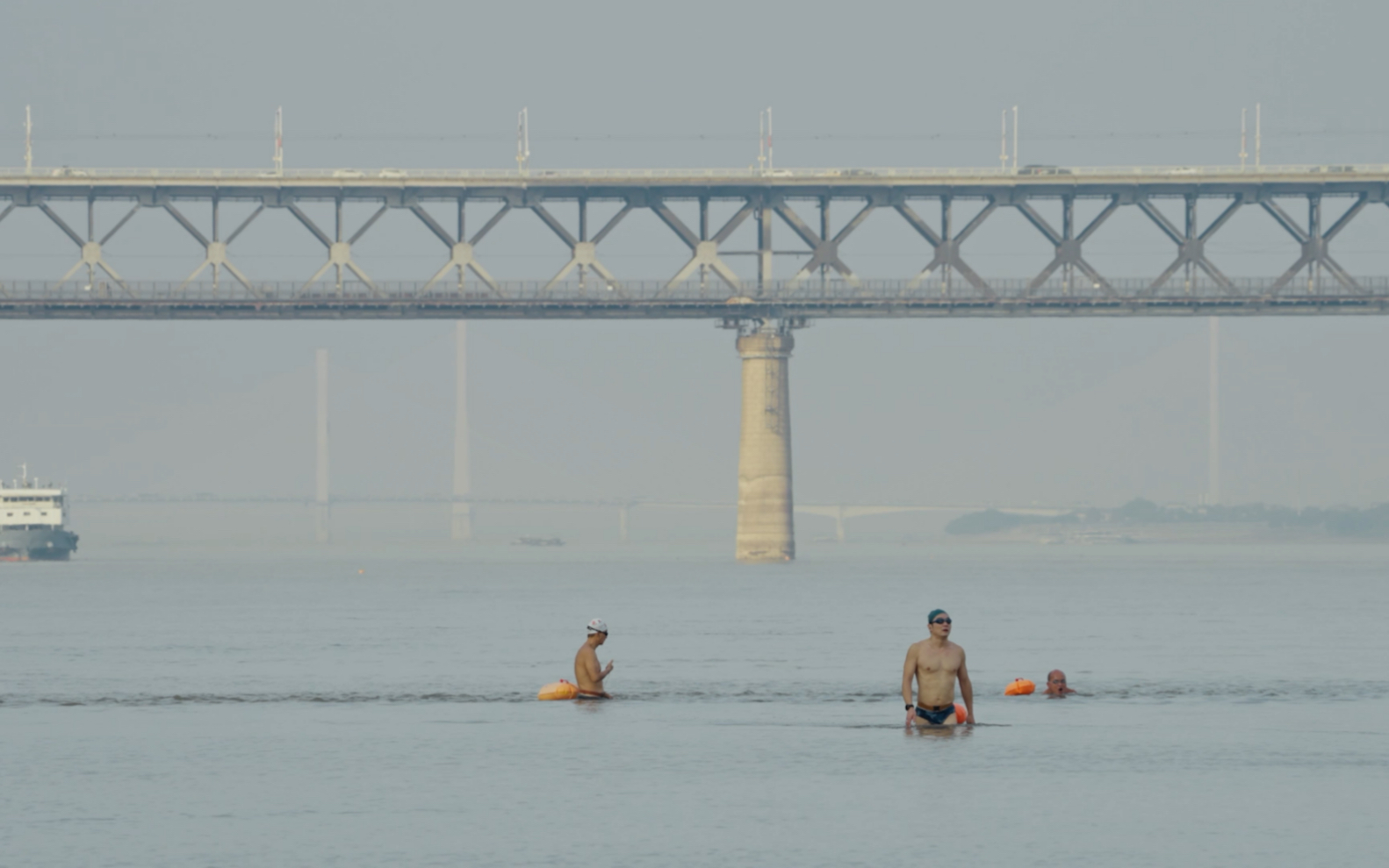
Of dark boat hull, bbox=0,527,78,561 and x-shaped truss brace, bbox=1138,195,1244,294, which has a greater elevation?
x-shaped truss brace, bbox=1138,195,1244,294

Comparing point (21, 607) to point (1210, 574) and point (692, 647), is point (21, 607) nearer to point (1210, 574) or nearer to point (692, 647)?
point (692, 647)

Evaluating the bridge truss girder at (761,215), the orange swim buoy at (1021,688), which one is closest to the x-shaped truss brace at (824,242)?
the bridge truss girder at (761,215)

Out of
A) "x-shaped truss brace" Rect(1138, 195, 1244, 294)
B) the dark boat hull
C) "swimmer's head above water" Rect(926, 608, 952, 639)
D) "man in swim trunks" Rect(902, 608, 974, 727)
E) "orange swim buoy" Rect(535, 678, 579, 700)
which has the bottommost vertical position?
the dark boat hull

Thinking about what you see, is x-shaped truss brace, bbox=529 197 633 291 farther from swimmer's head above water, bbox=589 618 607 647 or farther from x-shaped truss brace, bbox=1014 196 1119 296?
swimmer's head above water, bbox=589 618 607 647

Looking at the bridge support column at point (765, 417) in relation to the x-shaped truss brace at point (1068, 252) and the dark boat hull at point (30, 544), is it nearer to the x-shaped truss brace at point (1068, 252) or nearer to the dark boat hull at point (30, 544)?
the x-shaped truss brace at point (1068, 252)

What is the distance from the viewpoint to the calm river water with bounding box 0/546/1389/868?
28.5 meters

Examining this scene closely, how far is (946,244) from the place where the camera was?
140125mm

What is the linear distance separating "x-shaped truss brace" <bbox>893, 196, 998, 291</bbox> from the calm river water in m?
56.1

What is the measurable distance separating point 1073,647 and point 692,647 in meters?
10.5

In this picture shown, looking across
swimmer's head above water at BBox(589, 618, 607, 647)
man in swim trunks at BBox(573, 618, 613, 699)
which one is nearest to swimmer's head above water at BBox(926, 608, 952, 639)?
swimmer's head above water at BBox(589, 618, 607, 647)

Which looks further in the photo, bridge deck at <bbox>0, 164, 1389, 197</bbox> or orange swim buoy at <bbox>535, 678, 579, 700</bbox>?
bridge deck at <bbox>0, 164, 1389, 197</bbox>

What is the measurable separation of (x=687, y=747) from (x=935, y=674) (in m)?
4.97

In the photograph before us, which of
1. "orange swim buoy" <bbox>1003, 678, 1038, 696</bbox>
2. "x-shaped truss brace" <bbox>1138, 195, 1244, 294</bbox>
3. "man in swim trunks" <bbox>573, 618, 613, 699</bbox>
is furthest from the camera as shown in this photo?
"x-shaped truss brace" <bbox>1138, 195, 1244, 294</bbox>

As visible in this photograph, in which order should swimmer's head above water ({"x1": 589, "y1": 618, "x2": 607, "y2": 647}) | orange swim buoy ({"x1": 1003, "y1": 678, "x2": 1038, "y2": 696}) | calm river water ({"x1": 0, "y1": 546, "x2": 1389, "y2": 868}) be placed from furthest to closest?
orange swim buoy ({"x1": 1003, "y1": 678, "x2": 1038, "y2": 696})
swimmer's head above water ({"x1": 589, "y1": 618, "x2": 607, "y2": 647})
calm river water ({"x1": 0, "y1": 546, "x2": 1389, "y2": 868})
